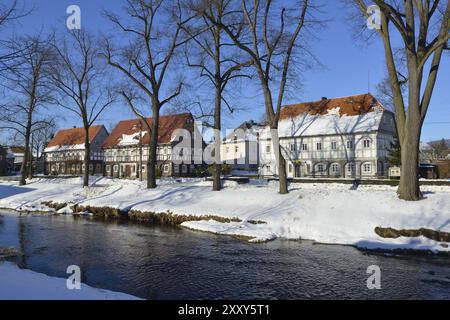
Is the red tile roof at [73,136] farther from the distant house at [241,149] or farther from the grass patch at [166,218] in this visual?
the grass patch at [166,218]

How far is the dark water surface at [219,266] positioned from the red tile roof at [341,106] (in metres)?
33.4

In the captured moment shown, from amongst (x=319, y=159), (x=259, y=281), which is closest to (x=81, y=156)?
(x=319, y=159)

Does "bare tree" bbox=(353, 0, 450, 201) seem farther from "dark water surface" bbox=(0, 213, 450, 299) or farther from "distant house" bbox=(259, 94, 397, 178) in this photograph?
"distant house" bbox=(259, 94, 397, 178)

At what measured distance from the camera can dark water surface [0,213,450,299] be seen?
343 inches

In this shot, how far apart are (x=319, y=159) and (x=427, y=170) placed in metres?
11.6

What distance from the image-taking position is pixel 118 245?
556 inches

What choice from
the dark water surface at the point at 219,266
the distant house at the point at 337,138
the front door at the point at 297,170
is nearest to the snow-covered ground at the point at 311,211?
the dark water surface at the point at 219,266

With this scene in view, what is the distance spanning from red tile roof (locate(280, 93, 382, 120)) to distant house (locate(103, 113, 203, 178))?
14.3 m

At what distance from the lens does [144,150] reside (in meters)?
57.8

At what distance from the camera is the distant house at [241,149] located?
223 feet

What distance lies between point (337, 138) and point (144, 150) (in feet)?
94.6

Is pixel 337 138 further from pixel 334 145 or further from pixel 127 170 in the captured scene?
pixel 127 170

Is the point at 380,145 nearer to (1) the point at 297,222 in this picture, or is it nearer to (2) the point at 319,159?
(2) the point at 319,159

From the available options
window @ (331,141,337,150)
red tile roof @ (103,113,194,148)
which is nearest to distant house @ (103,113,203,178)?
red tile roof @ (103,113,194,148)
